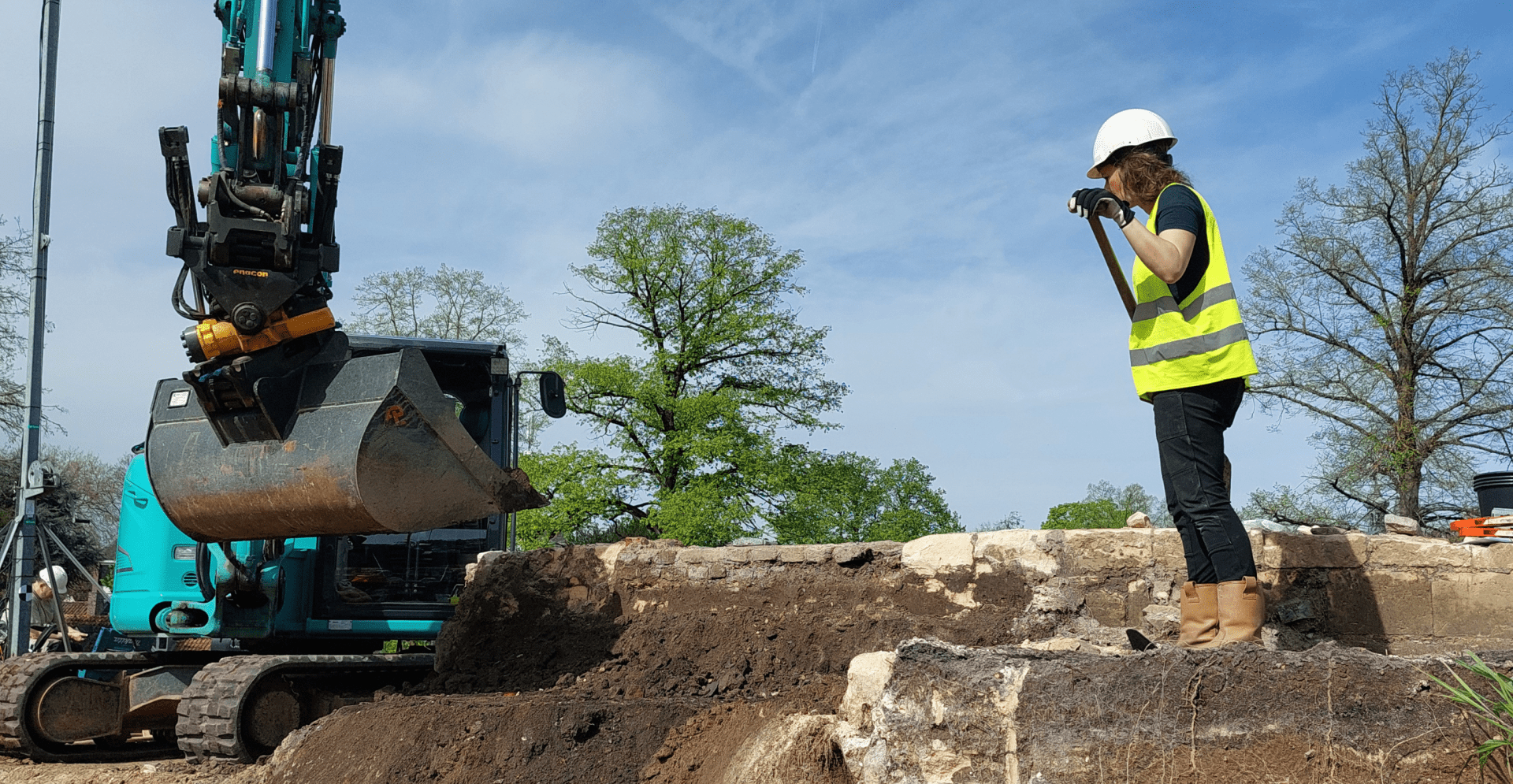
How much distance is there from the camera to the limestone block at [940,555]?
18.8 ft

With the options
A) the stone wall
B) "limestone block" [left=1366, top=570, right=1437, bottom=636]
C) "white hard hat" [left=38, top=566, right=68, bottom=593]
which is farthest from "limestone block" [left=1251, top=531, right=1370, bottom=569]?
"white hard hat" [left=38, top=566, right=68, bottom=593]

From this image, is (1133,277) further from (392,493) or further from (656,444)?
(656,444)

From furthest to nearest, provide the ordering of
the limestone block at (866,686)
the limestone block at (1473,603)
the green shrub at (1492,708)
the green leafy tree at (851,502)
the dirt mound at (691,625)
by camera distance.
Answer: the green leafy tree at (851,502), the dirt mound at (691,625), the limestone block at (1473,603), the limestone block at (866,686), the green shrub at (1492,708)

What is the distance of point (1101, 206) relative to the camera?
152 inches

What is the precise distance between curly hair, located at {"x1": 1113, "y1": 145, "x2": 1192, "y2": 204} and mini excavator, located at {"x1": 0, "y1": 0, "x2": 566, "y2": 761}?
11.4ft

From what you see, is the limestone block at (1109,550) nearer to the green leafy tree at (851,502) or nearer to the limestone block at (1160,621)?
the limestone block at (1160,621)

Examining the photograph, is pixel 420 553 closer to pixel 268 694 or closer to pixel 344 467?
pixel 268 694

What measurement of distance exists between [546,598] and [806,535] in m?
16.4

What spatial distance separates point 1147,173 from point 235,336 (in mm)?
4583

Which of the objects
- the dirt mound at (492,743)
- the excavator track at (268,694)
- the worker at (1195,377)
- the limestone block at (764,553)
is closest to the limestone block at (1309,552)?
the worker at (1195,377)

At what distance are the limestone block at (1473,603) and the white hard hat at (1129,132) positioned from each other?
2604 millimetres

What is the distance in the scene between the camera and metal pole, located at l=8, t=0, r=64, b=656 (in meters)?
10.1

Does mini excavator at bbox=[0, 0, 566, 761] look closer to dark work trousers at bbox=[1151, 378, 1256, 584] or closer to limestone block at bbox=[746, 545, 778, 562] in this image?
limestone block at bbox=[746, 545, 778, 562]

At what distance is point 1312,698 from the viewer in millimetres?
2883
